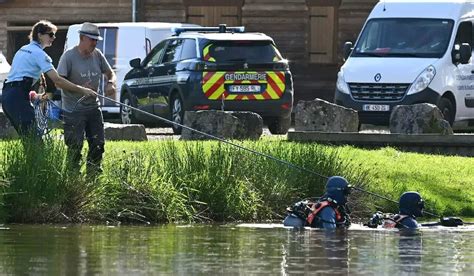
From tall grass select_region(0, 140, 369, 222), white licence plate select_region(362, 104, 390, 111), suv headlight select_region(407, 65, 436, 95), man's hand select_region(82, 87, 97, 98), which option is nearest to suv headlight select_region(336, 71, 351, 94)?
white licence plate select_region(362, 104, 390, 111)

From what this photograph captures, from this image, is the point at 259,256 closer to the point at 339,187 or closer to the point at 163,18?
the point at 339,187

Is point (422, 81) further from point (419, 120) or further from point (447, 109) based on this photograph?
point (419, 120)

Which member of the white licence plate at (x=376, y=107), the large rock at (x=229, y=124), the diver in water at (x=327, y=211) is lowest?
the diver in water at (x=327, y=211)

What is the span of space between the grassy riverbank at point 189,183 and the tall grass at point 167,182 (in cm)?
1

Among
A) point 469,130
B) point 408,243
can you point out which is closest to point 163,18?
point 469,130

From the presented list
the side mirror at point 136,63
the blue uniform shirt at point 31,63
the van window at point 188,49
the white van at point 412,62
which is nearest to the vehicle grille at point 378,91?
the white van at point 412,62

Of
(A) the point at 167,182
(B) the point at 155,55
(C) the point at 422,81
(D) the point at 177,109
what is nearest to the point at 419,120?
(C) the point at 422,81

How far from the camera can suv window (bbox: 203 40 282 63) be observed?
2961 cm

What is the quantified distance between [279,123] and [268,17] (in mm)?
11054

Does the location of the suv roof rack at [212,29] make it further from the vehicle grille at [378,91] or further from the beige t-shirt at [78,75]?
the beige t-shirt at [78,75]

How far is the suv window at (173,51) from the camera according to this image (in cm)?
3048

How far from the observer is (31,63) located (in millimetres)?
18984

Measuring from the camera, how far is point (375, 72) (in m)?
28.9

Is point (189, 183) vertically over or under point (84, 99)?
under
